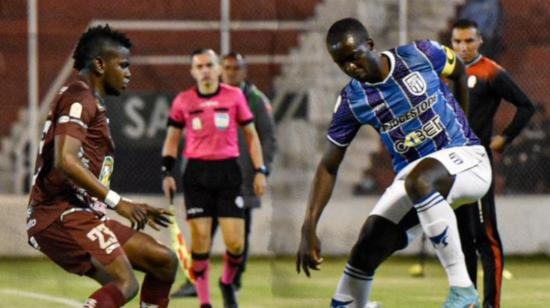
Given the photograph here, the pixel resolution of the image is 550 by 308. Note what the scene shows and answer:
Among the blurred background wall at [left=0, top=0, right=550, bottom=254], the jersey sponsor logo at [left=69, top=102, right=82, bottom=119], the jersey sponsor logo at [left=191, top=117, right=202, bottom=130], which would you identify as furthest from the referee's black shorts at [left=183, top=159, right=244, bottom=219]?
the blurred background wall at [left=0, top=0, right=550, bottom=254]

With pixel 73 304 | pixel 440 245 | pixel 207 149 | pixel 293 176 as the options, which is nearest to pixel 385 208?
pixel 440 245

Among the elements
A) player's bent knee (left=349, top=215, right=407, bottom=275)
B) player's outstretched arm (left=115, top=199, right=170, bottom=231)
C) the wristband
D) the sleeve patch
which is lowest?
player's bent knee (left=349, top=215, right=407, bottom=275)

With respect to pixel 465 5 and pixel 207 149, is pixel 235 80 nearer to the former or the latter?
pixel 207 149

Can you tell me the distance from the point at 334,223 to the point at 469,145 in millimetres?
7927

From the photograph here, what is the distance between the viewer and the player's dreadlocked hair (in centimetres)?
795

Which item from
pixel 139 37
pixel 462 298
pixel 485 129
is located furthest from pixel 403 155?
pixel 139 37

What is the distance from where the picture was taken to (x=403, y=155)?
8484mm

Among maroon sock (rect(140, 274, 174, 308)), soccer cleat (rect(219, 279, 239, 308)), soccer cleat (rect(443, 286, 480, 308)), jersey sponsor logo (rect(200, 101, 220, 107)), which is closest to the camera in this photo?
soccer cleat (rect(443, 286, 480, 308))

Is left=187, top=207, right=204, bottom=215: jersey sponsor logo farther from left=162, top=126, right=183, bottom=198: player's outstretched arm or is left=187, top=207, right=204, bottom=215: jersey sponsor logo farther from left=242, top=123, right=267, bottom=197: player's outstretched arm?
left=242, top=123, right=267, bottom=197: player's outstretched arm

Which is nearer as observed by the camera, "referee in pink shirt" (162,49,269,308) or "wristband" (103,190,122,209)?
"wristband" (103,190,122,209)

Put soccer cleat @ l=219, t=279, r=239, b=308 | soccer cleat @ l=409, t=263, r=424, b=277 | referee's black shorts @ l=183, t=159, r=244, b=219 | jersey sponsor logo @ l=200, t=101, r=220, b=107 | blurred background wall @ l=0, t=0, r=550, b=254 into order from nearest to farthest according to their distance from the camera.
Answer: soccer cleat @ l=219, t=279, r=239, b=308, referee's black shorts @ l=183, t=159, r=244, b=219, jersey sponsor logo @ l=200, t=101, r=220, b=107, soccer cleat @ l=409, t=263, r=424, b=277, blurred background wall @ l=0, t=0, r=550, b=254

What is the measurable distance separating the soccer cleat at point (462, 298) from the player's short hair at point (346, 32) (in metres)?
1.50

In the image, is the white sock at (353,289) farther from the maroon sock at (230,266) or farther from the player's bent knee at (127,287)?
the maroon sock at (230,266)

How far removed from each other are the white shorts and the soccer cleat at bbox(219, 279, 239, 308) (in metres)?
3.20
